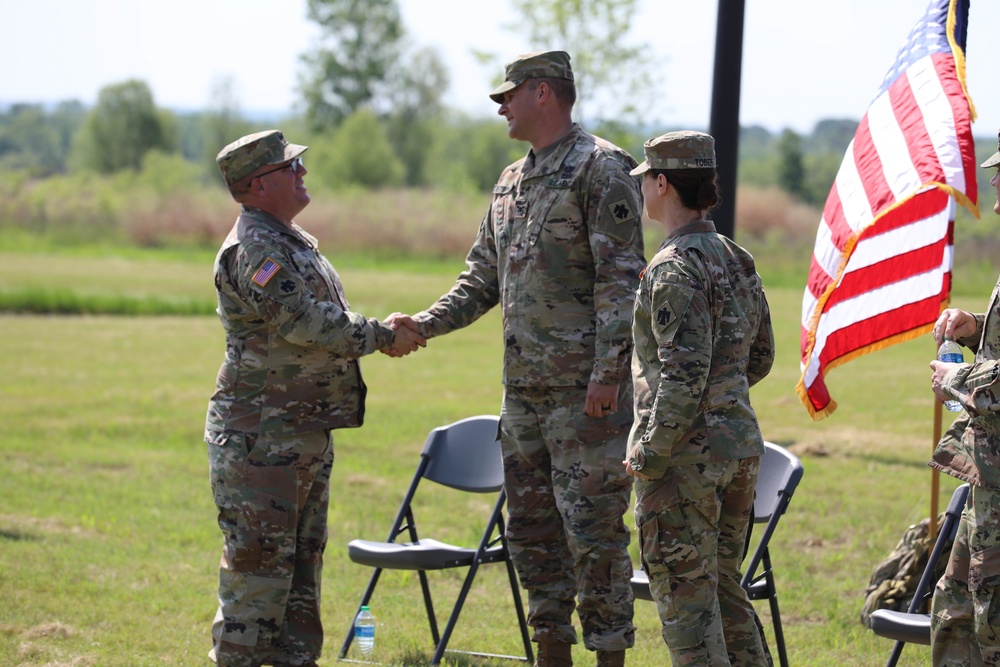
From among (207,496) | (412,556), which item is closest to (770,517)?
(412,556)

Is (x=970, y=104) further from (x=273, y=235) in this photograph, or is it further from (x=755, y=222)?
(x=755, y=222)

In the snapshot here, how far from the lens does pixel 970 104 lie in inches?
229

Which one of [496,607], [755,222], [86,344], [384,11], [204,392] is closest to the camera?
[496,607]

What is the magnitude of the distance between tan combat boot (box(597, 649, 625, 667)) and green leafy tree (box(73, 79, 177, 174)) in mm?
84076

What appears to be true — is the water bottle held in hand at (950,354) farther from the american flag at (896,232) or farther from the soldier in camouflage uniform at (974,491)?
the american flag at (896,232)

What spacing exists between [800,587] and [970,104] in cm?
291

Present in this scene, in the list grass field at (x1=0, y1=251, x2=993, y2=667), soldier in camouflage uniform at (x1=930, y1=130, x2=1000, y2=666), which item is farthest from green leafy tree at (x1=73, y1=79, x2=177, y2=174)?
soldier in camouflage uniform at (x1=930, y1=130, x2=1000, y2=666)

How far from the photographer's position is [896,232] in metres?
5.98

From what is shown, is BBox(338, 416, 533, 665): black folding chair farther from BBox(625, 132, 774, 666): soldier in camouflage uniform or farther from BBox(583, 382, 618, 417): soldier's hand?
BBox(625, 132, 774, 666): soldier in camouflage uniform

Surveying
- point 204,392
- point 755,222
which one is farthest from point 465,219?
point 204,392

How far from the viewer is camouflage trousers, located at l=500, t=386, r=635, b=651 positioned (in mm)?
4789

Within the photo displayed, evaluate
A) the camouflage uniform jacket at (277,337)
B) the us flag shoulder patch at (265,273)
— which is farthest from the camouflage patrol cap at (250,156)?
the us flag shoulder patch at (265,273)

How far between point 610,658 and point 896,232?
107 inches

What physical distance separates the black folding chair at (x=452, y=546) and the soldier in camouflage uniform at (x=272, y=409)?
560 mm
